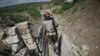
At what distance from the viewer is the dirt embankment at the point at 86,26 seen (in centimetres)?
874

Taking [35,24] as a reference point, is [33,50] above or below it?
below

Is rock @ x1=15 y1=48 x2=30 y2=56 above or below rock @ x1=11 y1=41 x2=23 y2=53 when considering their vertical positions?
below

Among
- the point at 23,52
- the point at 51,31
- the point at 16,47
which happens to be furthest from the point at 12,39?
the point at 51,31

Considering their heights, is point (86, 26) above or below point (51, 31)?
above

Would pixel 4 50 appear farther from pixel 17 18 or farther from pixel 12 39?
pixel 17 18

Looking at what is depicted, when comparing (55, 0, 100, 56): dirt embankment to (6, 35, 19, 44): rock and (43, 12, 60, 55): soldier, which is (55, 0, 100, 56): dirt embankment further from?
(6, 35, 19, 44): rock

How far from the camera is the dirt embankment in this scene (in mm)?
8742

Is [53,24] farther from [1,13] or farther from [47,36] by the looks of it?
[1,13]

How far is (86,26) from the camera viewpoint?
10305mm

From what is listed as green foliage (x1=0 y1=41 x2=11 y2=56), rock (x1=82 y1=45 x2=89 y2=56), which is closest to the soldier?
green foliage (x1=0 y1=41 x2=11 y2=56)

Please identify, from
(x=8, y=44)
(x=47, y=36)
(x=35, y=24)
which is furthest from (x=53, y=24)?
(x=8, y=44)

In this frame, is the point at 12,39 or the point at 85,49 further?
the point at 12,39

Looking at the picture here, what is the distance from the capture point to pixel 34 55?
36.9 feet

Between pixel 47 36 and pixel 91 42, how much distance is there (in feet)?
11.4
